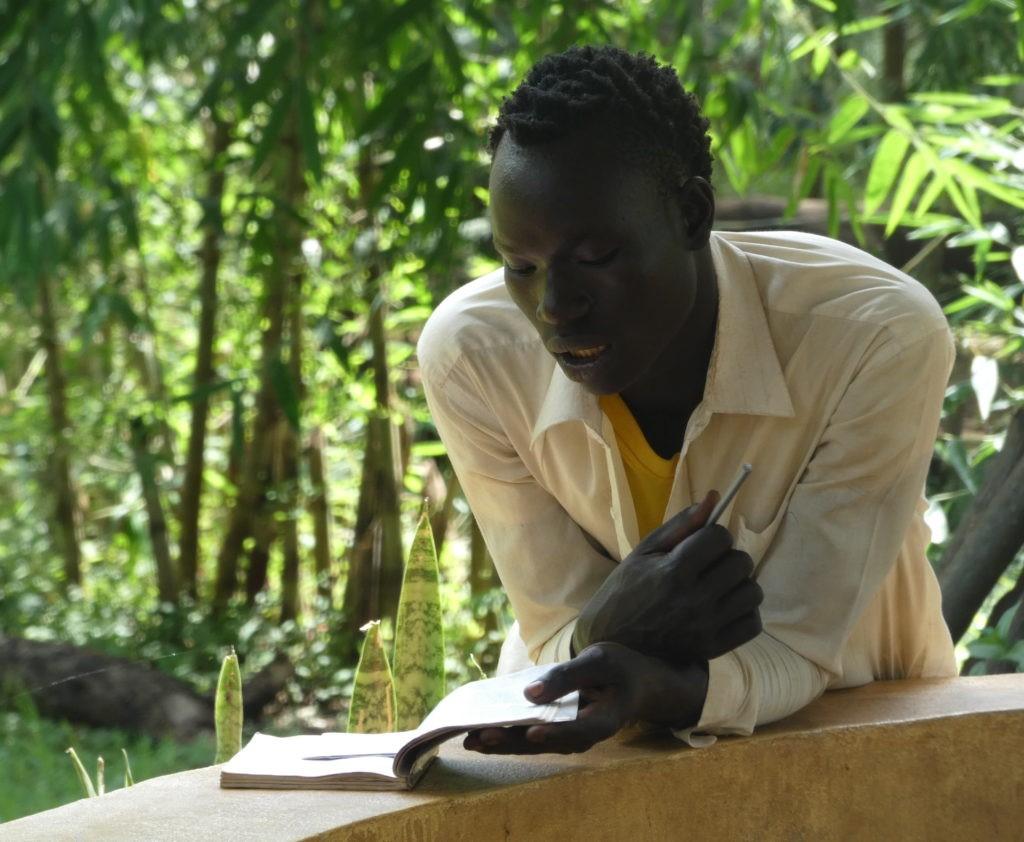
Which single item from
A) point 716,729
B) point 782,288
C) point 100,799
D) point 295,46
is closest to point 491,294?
point 782,288

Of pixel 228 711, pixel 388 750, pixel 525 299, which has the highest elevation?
pixel 525 299

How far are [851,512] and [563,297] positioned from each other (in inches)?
18.7

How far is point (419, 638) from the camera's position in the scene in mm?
2242

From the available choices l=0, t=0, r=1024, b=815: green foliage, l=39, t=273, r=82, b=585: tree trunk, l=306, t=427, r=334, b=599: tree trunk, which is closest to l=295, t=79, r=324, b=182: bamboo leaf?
l=0, t=0, r=1024, b=815: green foliage

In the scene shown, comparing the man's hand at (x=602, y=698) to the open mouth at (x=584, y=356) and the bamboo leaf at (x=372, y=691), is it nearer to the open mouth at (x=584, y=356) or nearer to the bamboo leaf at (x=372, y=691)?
the open mouth at (x=584, y=356)

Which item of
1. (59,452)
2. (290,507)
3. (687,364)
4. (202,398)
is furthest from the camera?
(59,452)

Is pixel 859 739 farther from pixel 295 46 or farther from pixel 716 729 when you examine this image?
pixel 295 46

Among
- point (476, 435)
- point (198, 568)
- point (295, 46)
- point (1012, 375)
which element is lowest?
point (198, 568)

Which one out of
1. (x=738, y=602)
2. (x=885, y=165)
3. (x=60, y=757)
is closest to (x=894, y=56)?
(x=885, y=165)

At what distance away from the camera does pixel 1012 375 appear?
4.09m

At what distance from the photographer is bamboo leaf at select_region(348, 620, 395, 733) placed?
2.22 m

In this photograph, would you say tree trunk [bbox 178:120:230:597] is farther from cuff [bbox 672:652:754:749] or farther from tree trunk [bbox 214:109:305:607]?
cuff [bbox 672:652:754:749]

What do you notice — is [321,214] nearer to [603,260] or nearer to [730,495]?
[603,260]

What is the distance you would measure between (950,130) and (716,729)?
224 centimetres
